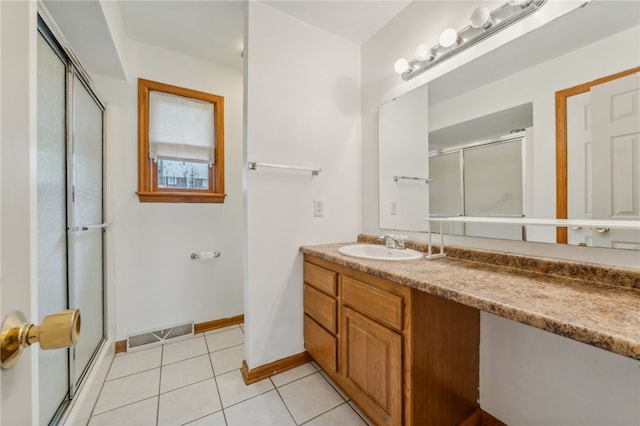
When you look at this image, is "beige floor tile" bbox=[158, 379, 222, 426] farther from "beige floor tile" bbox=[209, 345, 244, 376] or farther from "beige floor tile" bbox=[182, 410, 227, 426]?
"beige floor tile" bbox=[209, 345, 244, 376]

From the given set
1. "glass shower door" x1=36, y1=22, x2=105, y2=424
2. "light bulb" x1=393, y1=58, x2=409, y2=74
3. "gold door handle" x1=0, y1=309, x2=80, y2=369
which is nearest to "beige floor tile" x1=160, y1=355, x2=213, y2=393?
"glass shower door" x1=36, y1=22, x2=105, y2=424

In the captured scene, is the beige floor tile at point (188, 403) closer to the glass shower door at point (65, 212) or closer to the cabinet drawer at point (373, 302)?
the glass shower door at point (65, 212)

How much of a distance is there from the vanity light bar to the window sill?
1.76 m

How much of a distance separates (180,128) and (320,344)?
2046mm

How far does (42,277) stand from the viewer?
1.03 meters

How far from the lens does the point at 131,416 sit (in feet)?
4.33

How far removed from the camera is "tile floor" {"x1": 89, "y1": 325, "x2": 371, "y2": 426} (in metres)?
1.30

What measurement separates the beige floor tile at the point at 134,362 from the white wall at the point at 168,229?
0.16 m

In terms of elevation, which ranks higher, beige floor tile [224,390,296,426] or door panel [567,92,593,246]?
door panel [567,92,593,246]

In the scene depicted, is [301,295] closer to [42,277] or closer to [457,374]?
[457,374]

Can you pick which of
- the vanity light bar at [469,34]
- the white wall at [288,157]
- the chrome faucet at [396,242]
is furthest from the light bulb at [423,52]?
the chrome faucet at [396,242]

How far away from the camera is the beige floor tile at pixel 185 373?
1.57m

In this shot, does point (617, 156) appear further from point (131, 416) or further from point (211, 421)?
point (131, 416)

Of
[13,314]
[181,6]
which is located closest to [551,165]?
[13,314]
